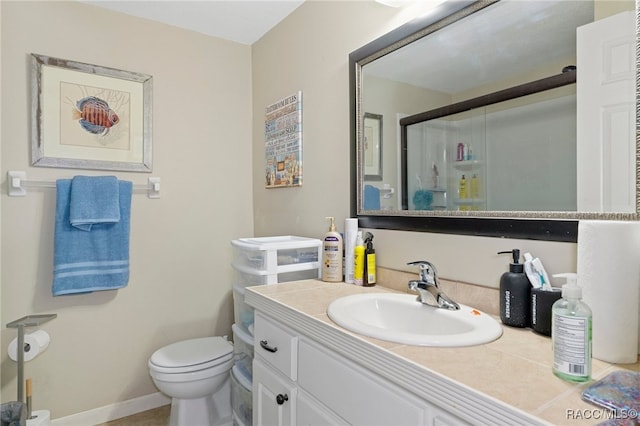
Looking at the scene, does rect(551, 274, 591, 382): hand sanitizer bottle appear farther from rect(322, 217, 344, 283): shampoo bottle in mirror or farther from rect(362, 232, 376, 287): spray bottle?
rect(322, 217, 344, 283): shampoo bottle in mirror

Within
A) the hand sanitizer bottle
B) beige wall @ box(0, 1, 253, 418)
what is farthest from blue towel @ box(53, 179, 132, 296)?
the hand sanitizer bottle

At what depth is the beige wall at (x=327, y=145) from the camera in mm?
1169

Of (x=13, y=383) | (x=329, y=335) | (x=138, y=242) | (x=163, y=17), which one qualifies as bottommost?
(x=13, y=383)

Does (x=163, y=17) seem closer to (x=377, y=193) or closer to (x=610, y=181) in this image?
(x=377, y=193)

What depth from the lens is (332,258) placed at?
1.55 meters

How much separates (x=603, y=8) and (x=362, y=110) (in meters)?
0.87

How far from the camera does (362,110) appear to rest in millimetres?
1607

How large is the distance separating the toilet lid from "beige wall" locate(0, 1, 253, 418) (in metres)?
0.33

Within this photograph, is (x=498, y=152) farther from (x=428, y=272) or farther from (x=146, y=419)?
(x=146, y=419)

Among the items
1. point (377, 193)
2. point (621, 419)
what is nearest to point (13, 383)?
point (377, 193)

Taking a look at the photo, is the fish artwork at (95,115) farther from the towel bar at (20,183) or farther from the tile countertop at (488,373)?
the tile countertop at (488,373)

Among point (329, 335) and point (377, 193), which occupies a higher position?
point (377, 193)

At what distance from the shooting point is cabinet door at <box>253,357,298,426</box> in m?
1.14

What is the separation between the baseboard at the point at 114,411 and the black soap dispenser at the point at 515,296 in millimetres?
2075
